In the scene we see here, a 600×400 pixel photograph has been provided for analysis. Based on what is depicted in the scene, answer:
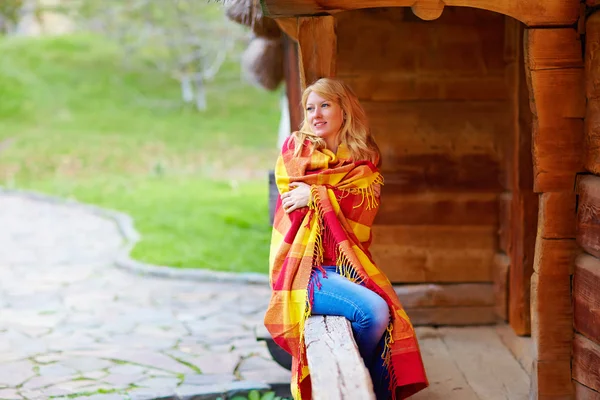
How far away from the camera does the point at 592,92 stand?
12.3 feet

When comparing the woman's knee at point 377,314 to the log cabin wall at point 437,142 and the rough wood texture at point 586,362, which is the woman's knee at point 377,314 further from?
the log cabin wall at point 437,142

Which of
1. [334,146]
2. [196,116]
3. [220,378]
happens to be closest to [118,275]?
[220,378]

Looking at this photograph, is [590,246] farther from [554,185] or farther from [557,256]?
[554,185]

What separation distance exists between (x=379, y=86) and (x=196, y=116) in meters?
15.9

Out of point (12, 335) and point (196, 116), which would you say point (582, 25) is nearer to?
point (12, 335)

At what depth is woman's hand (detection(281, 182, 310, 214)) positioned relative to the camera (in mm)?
3932

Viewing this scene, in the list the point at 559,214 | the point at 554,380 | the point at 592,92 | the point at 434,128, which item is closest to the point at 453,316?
the point at 434,128

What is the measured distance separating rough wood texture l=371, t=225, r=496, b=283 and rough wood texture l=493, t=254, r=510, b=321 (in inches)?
4.1

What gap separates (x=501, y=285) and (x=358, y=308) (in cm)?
216

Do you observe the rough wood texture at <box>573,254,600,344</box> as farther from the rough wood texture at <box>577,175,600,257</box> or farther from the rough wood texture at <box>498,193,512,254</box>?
the rough wood texture at <box>498,193,512,254</box>

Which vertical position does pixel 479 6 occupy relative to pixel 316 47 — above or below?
above

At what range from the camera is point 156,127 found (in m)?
19.8

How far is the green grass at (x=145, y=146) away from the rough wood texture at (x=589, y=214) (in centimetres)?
551

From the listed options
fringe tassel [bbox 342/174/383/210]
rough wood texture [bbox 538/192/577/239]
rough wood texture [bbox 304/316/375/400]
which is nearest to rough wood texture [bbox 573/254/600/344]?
rough wood texture [bbox 538/192/577/239]
